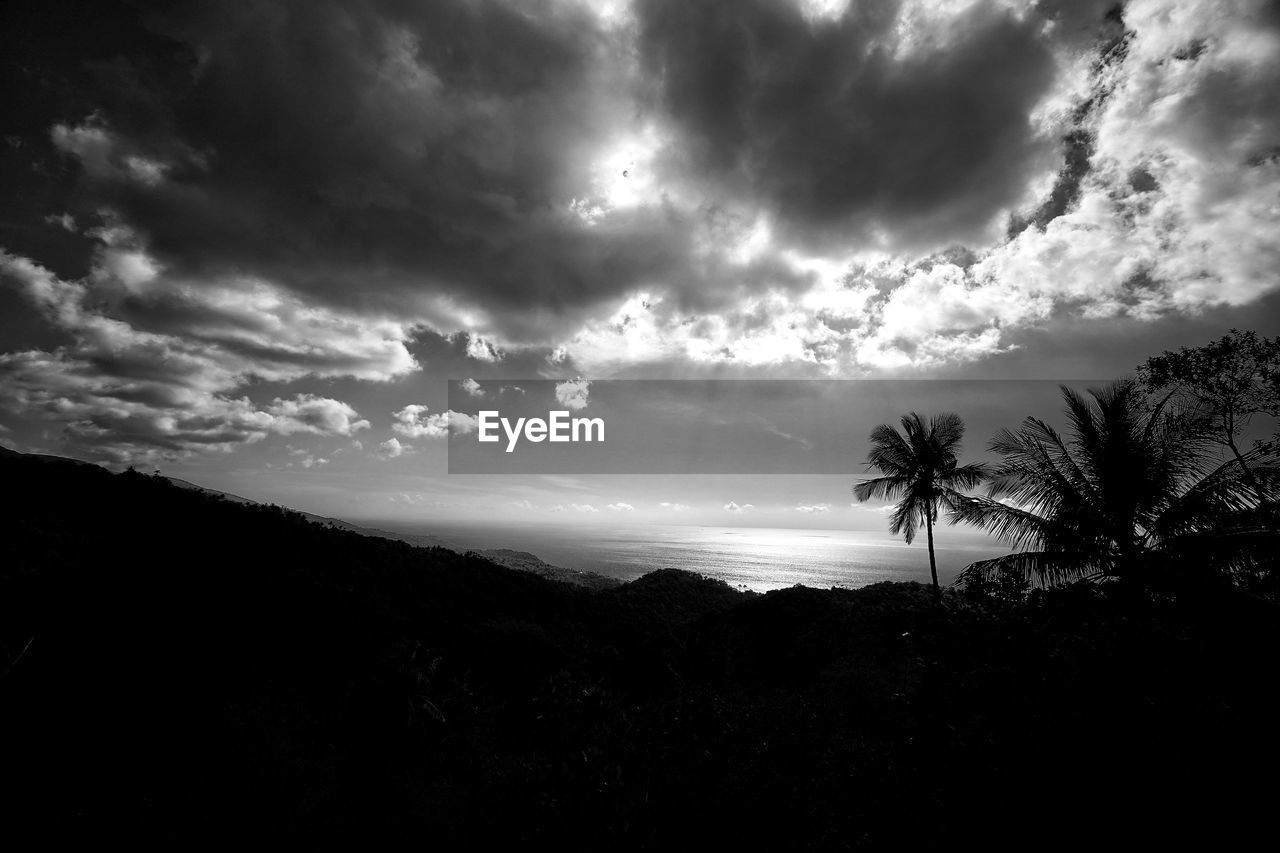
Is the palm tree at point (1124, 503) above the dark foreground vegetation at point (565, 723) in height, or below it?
above

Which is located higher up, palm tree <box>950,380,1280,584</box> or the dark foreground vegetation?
palm tree <box>950,380,1280,584</box>

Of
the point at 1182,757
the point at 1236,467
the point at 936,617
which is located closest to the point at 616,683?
the point at 936,617

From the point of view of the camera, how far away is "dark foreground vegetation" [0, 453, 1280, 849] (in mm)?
6090

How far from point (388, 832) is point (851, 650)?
58.9 ft

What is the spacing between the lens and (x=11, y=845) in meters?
6.33

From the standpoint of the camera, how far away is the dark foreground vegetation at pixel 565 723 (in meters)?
6.09

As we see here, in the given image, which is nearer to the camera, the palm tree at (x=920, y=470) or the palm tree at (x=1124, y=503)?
the palm tree at (x=1124, y=503)

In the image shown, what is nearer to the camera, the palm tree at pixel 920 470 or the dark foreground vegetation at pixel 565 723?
the dark foreground vegetation at pixel 565 723

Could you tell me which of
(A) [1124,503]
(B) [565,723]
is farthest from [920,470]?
(B) [565,723]

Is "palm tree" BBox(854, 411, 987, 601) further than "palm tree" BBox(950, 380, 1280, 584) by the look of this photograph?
Yes

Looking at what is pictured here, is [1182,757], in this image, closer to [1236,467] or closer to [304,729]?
[1236,467]

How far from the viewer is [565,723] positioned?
12828mm

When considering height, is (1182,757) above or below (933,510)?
below

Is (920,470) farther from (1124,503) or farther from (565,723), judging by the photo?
(565,723)
